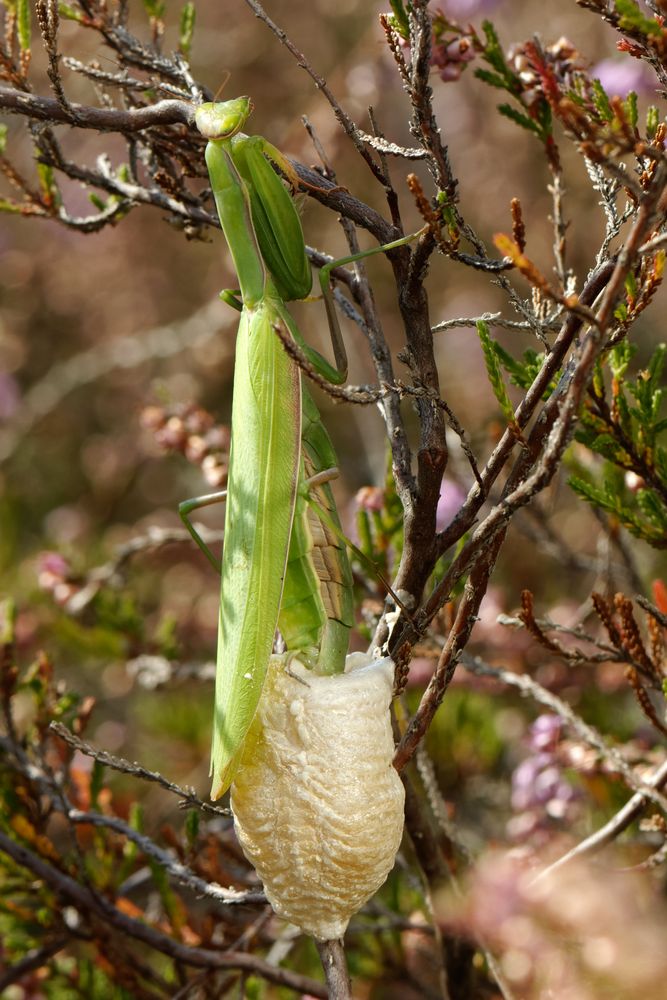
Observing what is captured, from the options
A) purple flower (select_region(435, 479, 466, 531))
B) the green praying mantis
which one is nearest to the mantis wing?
the green praying mantis

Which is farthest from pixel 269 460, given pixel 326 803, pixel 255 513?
pixel 326 803

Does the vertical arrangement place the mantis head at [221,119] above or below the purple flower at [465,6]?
below

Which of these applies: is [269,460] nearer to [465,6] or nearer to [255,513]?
[255,513]

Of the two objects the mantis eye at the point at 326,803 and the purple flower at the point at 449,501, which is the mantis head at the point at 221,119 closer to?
the mantis eye at the point at 326,803

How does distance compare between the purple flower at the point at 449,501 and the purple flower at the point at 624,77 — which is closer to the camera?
the purple flower at the point at 624,77

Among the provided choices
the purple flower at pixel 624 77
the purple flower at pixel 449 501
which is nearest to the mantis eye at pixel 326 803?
the purple flower at pixel 449 501

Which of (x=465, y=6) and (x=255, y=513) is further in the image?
(x=465, y=6)

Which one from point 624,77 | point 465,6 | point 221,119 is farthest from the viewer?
point 465,6
